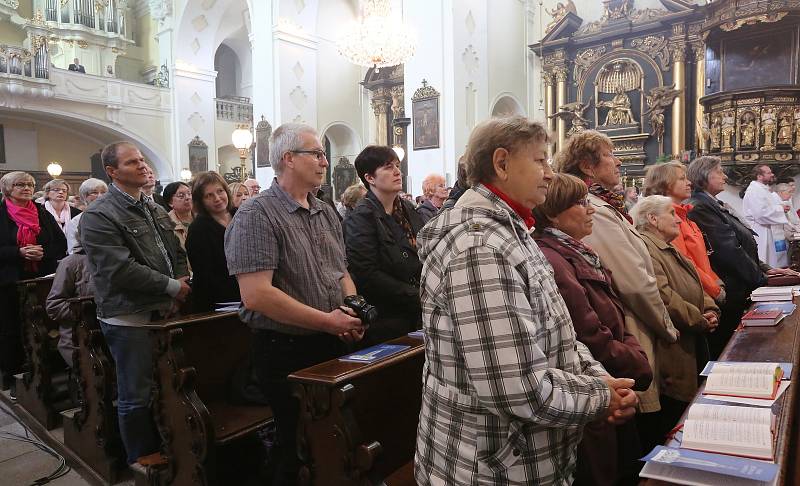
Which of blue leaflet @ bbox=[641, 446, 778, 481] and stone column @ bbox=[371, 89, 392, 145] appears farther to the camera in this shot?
stone column @ bbox=[371, 89, 392, 145]

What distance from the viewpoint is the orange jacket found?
3.10 metres

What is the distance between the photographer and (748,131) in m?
8.84

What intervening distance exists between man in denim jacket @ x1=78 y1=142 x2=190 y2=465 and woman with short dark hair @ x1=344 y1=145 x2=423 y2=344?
38.9 inches

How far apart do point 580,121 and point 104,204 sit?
10.4 metres

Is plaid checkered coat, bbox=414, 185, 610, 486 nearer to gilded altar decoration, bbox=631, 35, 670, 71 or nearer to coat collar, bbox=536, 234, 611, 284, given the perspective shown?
coat collar, bbox=536, 234, 611, 284

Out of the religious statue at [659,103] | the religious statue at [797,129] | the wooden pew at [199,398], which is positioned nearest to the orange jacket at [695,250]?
the wooden pew at [199,398]

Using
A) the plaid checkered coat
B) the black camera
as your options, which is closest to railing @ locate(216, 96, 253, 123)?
the black camera

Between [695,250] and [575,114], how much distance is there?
892 centimetres

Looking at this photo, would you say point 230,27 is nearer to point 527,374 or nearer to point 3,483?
point 3,483

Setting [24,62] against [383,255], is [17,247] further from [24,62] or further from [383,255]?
[24,62]

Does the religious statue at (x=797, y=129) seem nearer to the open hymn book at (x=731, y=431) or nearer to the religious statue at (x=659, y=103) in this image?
the religious statue at (x=659, y=103)

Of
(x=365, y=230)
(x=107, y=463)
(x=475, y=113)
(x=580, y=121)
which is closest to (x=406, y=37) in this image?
(x=475, y=113)

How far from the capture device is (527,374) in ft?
4.01

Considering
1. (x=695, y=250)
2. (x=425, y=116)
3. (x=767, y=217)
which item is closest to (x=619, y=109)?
(x=425, y=116)
